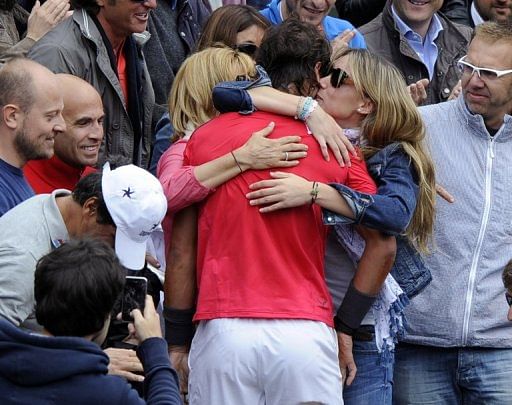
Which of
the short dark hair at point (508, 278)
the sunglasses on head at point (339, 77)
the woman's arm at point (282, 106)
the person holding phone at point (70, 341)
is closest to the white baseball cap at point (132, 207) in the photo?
the woman's arm at point (282, 106)

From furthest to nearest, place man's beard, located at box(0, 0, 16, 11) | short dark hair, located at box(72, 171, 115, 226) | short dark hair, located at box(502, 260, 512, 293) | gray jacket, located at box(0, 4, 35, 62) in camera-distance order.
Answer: man's beard, located at box(0, 0, 16, 11) < gray jacket, located at box(0, 4, 35, 62) < short dark hair, located at box(502, 260, 512, 293) < short dark hair, located at box(72, 171, 115, 226)

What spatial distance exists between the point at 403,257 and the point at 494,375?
2.49 ft

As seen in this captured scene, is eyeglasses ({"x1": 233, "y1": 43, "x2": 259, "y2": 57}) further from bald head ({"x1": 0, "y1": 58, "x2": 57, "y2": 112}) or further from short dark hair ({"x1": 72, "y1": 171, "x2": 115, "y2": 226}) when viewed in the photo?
short dark hair ({"x1": 72, "y1": 171, "x2": 115, "y2": 226})

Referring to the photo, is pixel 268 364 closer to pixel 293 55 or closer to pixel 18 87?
pixel 293 55

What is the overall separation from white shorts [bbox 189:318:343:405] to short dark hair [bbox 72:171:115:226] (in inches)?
22.8

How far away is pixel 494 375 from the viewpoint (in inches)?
218

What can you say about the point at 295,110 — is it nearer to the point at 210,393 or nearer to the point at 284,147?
the point at 284,147

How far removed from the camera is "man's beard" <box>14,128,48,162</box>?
4.86 m

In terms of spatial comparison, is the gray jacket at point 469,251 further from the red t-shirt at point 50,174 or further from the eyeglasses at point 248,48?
the red t-shirt at point 50,174

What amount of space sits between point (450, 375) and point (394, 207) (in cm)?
116

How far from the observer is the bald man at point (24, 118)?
15.8ft

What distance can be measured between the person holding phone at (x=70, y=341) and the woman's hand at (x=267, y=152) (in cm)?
99

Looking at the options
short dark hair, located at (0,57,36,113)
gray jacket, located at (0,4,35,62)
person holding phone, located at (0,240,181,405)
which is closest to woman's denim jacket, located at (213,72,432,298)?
short dark hair, located at (0,57,36,113)

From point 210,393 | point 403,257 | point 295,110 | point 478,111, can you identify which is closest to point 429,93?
point 478,111
